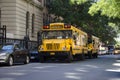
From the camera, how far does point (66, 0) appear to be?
172 ft

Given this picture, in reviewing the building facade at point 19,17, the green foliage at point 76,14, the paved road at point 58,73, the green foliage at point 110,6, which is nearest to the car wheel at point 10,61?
the paved road at point 58,73

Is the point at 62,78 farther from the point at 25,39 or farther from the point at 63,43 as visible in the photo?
the point at 25,39

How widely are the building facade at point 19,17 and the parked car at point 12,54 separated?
11234 mm

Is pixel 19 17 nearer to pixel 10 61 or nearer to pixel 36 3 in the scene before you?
pixel 36 3

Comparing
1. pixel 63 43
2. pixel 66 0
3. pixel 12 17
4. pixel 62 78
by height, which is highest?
pixel 66 0

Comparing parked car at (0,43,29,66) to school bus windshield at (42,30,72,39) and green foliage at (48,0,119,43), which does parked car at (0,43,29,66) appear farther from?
green foliage at (48,0,119,43)

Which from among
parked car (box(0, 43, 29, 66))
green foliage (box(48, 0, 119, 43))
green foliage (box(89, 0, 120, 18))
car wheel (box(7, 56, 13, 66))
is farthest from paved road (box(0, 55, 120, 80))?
green foliage (box(48, 0, 119, 43))

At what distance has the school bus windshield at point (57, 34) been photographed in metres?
31.0

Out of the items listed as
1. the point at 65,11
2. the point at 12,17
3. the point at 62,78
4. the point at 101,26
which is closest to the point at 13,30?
the point at 12,17

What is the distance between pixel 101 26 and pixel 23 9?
13905mm

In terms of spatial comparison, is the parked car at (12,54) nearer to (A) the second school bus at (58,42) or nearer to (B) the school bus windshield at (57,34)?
(A) the second school bus at (58,42)

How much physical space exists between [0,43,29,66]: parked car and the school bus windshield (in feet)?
12.0

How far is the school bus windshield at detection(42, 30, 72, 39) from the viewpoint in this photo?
30953 millimetres

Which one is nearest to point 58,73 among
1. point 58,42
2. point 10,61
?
point 10,61
